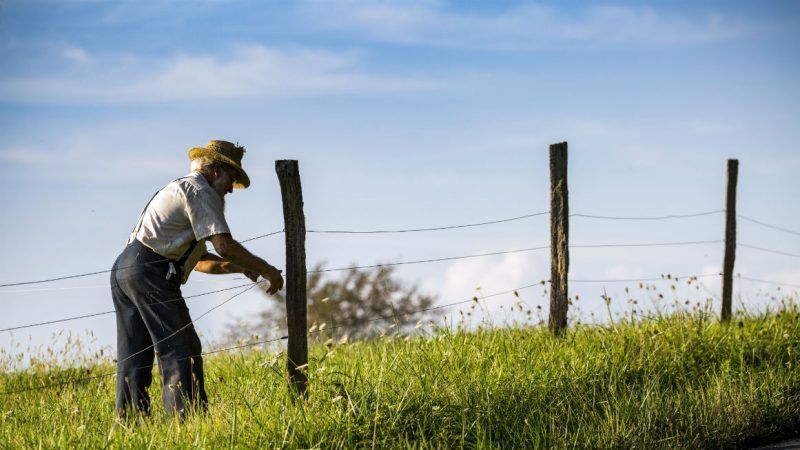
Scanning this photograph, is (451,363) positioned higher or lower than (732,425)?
higher

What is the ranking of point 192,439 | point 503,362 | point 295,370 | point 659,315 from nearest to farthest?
point 192,439
point 295,370
point 503,362
point 659,315

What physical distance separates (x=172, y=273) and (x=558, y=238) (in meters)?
4.17

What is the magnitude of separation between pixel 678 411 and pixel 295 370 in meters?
2.89

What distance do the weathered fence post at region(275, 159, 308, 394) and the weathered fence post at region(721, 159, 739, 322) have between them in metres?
6.96

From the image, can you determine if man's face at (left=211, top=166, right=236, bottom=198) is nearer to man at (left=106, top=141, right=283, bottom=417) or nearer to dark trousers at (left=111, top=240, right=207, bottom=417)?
man at (left=106, top=141, right=283, bottom=417)

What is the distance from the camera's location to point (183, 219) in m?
6.28

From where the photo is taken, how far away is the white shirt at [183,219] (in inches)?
240

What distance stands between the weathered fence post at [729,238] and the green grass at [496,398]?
2.11 m

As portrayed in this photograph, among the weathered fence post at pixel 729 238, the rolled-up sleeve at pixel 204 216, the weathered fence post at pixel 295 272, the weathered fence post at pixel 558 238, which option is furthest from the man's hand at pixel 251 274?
the weathered fence post at pixel 729 238

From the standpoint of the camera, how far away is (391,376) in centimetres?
Answer: 625

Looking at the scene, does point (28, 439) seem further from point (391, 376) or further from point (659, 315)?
point (659, 315)

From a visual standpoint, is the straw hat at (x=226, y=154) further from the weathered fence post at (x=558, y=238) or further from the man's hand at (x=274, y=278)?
the weathered fence post at (x=558, y=238)

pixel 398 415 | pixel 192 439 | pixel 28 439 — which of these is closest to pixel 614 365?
pixel 398 415

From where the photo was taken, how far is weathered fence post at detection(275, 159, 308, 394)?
6.13 metres
